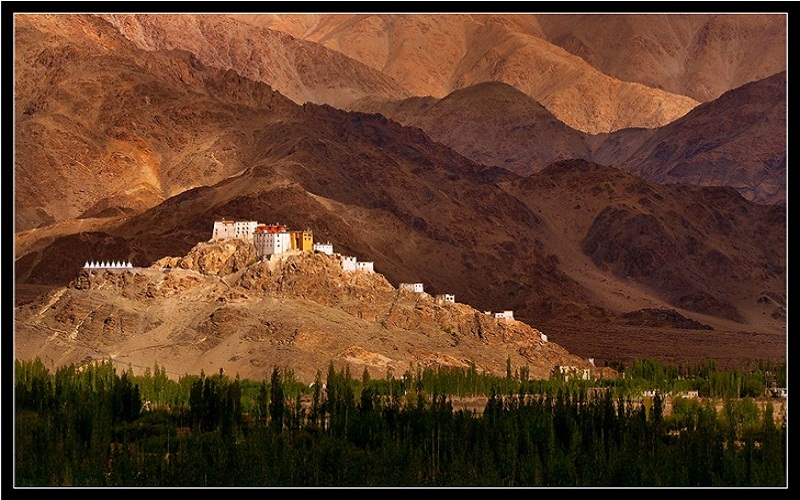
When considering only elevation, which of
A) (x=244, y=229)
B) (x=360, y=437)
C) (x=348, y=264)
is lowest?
(x=360, y=437)

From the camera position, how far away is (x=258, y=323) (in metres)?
109

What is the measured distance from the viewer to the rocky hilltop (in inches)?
4154

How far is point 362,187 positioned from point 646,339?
1805 inches

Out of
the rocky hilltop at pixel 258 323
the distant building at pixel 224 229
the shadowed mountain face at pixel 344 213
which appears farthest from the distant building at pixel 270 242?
the shadowed mountain face at pixel 344 213

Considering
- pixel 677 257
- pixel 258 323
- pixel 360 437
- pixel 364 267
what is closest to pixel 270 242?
pixel 364 267

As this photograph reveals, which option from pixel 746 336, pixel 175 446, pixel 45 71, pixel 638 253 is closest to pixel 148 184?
pixel 45 71

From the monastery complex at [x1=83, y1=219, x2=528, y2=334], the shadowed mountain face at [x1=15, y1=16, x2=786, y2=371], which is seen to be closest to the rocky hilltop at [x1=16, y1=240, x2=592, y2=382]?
the monastery complex at [x1=83, y1=219, x2=528, y2=334]

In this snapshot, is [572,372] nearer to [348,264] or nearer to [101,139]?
[348,264]

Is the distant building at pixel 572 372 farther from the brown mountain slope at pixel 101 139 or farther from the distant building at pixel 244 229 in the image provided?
the brown mountain slope at pixel 101 139

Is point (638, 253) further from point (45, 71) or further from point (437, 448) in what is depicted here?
point (437, 448)

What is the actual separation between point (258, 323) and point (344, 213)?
58034 millimetres

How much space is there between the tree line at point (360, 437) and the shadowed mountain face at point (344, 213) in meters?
56.6

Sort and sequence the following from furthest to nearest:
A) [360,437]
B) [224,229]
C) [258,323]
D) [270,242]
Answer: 1. [224,229]
2. [270,242]
3. [258,323]
4. [360,437]
